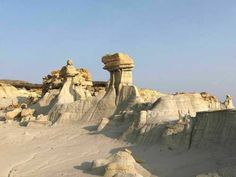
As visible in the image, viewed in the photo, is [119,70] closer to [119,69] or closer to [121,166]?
[119,69]

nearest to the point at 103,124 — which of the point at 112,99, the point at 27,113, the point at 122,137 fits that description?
the point at 122,137

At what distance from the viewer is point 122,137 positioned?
15094 millimetres

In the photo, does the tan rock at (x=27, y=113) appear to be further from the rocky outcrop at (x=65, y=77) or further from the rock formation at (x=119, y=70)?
the rock formation at (x=119, y=70)

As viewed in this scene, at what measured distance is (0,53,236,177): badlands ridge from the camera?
37.1 feet

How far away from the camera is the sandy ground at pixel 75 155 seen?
11.4m

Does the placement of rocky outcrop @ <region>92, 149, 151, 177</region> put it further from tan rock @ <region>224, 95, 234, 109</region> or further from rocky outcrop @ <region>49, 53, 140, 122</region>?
tan rock @ <region>224, 95, 234, 109</region>

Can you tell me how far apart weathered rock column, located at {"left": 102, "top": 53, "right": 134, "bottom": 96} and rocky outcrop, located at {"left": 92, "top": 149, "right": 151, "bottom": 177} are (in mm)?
8995

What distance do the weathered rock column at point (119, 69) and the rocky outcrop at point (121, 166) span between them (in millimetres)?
8995

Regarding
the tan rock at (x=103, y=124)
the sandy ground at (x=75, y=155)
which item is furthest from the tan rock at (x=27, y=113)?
the tan rock at (x=103, y=124)

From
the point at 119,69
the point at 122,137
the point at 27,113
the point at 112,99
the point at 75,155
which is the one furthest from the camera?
the point at 27,113

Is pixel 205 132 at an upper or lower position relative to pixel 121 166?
upper

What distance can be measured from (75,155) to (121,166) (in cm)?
361

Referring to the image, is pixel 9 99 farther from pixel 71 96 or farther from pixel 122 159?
pixel 122 159

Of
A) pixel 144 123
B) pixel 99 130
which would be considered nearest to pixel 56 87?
pixel 99 130
